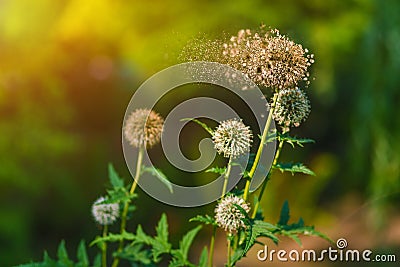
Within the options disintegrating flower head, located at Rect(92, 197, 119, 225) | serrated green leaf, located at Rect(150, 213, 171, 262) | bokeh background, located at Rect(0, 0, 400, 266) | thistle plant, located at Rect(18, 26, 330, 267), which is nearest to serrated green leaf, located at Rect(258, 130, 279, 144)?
thistle plant, located at Rect(18, 26, 330, 267)

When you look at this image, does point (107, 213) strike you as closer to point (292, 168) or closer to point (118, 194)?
point (118, 194)

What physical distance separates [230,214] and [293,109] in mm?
163

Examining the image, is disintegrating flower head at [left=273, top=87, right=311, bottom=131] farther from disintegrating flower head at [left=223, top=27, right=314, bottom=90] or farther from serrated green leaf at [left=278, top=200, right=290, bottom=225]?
serrated green leaf at [left=278, top=200, right=290, bottom=225]

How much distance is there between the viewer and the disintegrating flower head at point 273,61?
2.30 ft

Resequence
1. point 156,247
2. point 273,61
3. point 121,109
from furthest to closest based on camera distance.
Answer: point 121,109
point 156,247
point 273,61

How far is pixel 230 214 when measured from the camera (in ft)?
2.66

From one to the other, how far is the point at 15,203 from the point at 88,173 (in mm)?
532

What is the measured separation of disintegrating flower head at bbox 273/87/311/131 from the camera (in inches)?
30.3

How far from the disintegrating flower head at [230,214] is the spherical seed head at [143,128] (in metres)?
0.17

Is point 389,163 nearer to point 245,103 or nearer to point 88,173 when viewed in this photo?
point 88,173

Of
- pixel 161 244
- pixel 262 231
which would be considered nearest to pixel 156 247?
pixel 161 244

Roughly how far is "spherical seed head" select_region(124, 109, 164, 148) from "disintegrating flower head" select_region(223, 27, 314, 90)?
0.24 meters

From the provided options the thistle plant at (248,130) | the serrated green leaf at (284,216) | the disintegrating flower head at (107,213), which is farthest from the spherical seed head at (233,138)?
the disintegrating flower head at (107,213)

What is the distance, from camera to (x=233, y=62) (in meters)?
0.73
